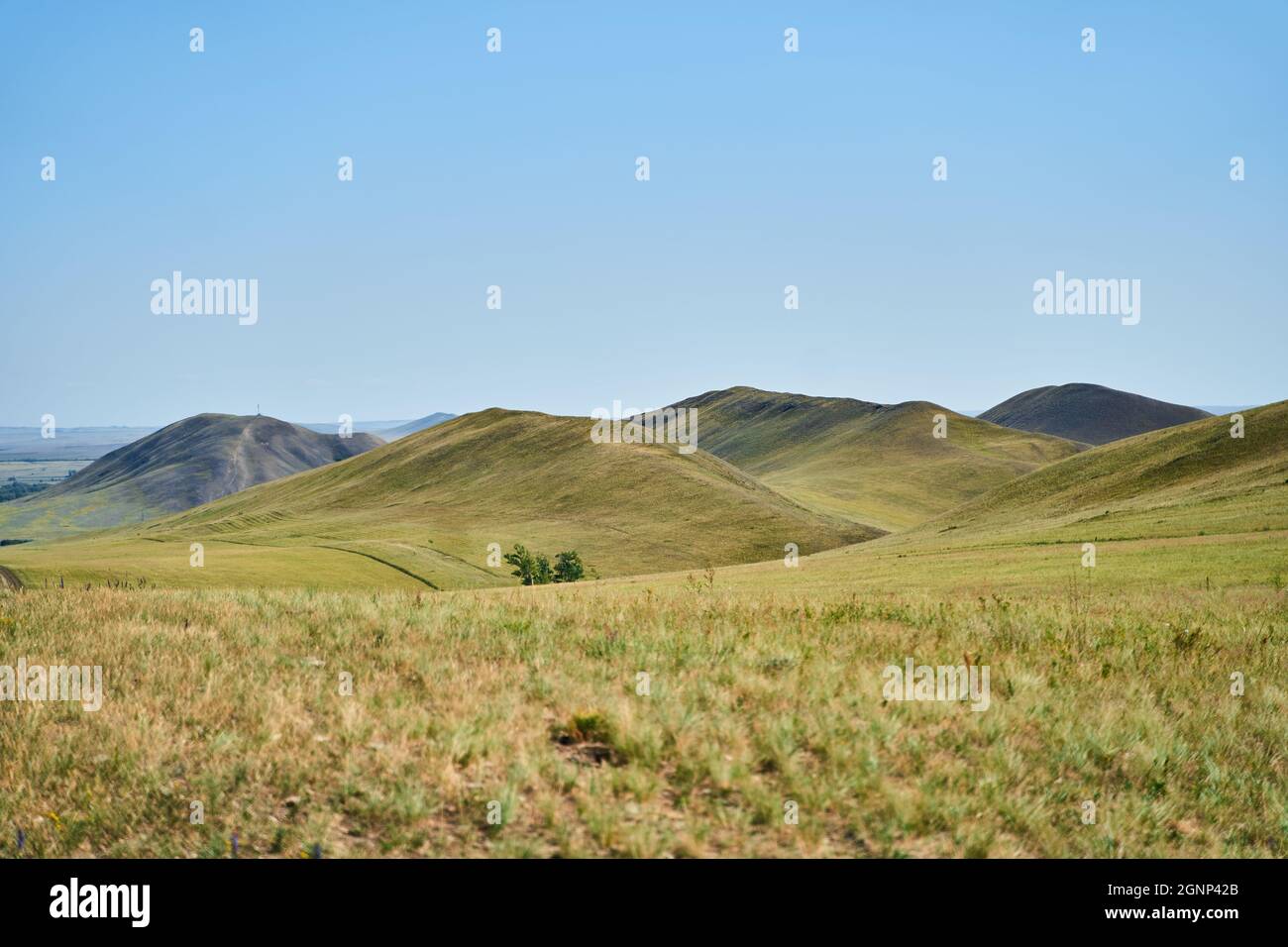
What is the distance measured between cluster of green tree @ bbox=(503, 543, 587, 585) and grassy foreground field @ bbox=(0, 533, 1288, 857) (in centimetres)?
→ 9692

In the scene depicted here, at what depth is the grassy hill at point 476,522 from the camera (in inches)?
3905

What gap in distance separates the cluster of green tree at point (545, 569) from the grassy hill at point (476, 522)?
5068 mm

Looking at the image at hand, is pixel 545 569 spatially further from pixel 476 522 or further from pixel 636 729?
pixel 636 729

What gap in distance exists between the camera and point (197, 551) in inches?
3543

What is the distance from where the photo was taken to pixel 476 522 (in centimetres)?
14900

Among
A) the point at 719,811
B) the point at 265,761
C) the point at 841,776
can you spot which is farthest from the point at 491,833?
the point at 841,776

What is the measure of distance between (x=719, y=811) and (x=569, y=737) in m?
1.93

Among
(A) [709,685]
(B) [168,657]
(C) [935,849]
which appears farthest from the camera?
(B) [168,657]

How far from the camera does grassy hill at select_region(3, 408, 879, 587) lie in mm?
99188

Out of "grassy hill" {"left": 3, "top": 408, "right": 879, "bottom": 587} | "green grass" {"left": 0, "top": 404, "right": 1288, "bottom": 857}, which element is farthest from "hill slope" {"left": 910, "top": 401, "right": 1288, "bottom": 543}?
"grassy hill" {"left": 3, "top": 408, "right": 879, "bottom": 587}

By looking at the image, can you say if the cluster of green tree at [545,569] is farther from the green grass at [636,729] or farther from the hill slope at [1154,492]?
the green grass at [636,729]
